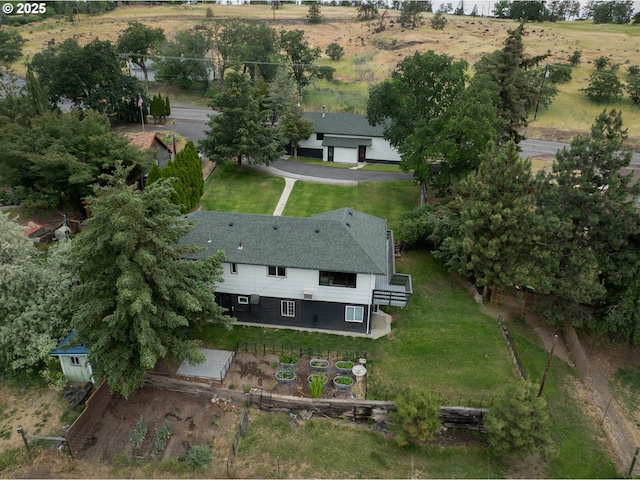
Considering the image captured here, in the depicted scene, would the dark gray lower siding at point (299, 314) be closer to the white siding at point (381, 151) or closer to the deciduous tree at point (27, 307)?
the deciduous tree at point (27, 307)

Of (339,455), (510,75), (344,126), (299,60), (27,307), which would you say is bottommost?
(339,455)

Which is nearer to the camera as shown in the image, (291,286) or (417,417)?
(417,417)

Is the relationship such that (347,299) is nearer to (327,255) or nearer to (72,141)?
(327,255)

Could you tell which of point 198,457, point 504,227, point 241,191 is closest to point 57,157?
point 241,191

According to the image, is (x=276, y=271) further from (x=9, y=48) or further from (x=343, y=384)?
(x=9, y=48)

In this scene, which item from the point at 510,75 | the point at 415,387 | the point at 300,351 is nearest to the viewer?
the point at 415,387

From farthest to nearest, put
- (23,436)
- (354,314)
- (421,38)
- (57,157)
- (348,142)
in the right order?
(421,38) → (348,142) → (57,157) → (354,314) → (23,436)

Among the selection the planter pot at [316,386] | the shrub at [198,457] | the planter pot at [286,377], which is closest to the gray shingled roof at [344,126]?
the planter pot at [286,377]

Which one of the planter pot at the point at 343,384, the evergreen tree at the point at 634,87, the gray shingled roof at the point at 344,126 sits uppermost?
the evergreen tree at the point at 634,87
